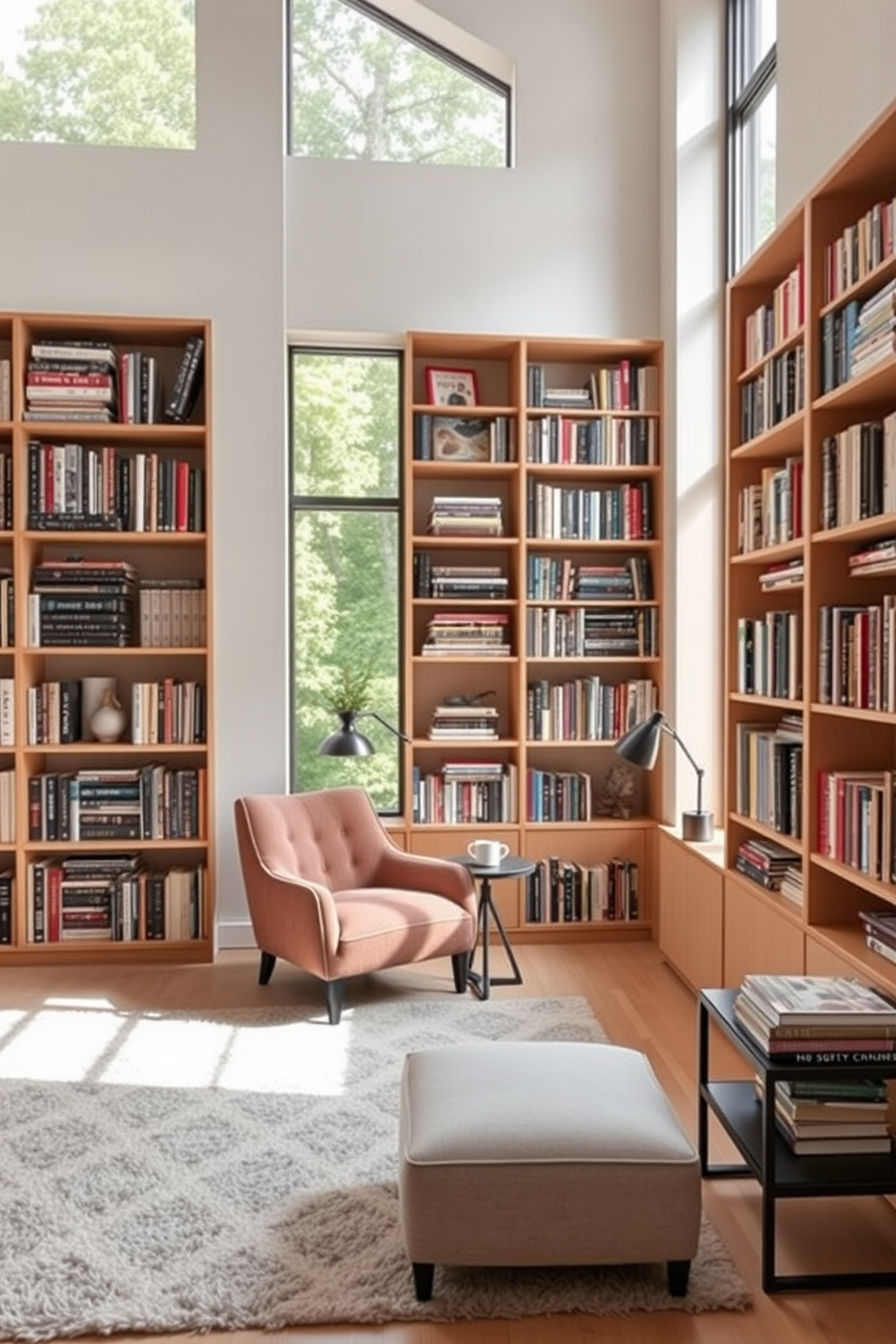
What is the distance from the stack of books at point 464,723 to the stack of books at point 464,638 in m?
0.26

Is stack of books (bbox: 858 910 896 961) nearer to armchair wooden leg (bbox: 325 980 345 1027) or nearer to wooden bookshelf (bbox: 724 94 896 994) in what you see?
wooden bookshelf (bbox: 724 94 896 994)

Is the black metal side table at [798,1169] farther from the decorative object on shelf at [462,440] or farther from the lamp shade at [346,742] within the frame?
the decorative object on shelf at [462,440]

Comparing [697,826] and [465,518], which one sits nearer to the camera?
[697,826]

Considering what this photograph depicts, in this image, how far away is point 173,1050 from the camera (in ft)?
11.1

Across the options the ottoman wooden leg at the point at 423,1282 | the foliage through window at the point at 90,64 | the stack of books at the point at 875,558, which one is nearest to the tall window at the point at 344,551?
the foliage through window at the point at 90,64

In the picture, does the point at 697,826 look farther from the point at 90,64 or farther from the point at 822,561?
the point at 90,64

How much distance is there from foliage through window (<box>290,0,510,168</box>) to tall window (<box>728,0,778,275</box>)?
1066 millimetres

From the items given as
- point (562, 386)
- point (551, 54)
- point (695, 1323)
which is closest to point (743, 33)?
point (551, 54)

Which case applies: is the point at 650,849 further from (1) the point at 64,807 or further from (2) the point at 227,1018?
(1) the point at 64,807

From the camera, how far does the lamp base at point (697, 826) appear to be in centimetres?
418

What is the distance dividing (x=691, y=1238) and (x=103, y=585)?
342 cm

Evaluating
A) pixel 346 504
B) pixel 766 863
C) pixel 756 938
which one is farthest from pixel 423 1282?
pixel 346 504

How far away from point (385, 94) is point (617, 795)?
141 inches

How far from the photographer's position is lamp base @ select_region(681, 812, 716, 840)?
4.18 meters
